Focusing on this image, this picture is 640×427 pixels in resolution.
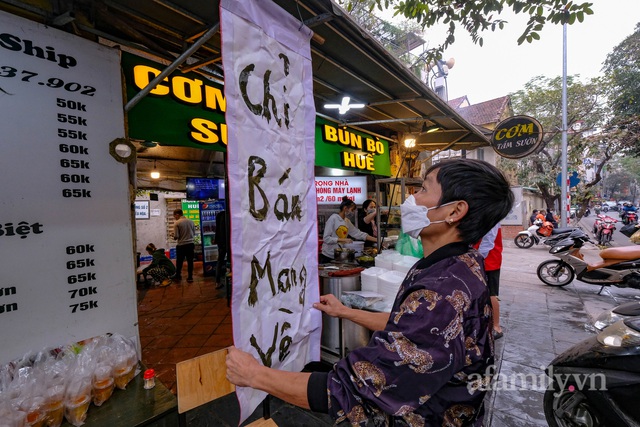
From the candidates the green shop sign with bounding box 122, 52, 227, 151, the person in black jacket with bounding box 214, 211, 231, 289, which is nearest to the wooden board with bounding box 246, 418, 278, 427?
the green shop sign with bounding box 122, 52, 227, 151

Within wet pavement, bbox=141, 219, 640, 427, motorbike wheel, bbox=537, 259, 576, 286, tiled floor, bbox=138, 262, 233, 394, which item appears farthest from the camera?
motorbike wheel, bbox=537, 259, 576, 286

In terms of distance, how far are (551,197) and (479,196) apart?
22358 mm

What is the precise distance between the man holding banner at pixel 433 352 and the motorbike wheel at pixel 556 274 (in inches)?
275

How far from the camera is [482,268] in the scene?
1245 millimetres

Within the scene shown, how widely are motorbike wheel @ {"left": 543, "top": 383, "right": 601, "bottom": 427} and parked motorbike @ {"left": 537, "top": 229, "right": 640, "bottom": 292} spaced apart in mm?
4370

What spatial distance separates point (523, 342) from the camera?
159 inches

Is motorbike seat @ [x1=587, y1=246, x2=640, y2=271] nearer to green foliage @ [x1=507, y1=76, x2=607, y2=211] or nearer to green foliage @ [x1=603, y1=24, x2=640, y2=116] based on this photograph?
green foliage @ [x1=507, y1=76, x2=607, y2=211]

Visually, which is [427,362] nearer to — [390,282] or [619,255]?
[390,282]

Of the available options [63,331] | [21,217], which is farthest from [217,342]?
[21,217]

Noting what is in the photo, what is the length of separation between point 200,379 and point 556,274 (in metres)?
7.81

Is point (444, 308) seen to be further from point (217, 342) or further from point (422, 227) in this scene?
point (217, 342)

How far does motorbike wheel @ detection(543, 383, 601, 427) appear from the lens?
2195 millimetres

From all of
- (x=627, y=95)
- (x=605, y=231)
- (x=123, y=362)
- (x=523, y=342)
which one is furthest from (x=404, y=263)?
(x=627, y=95)

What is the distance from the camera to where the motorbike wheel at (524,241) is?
1231cm
